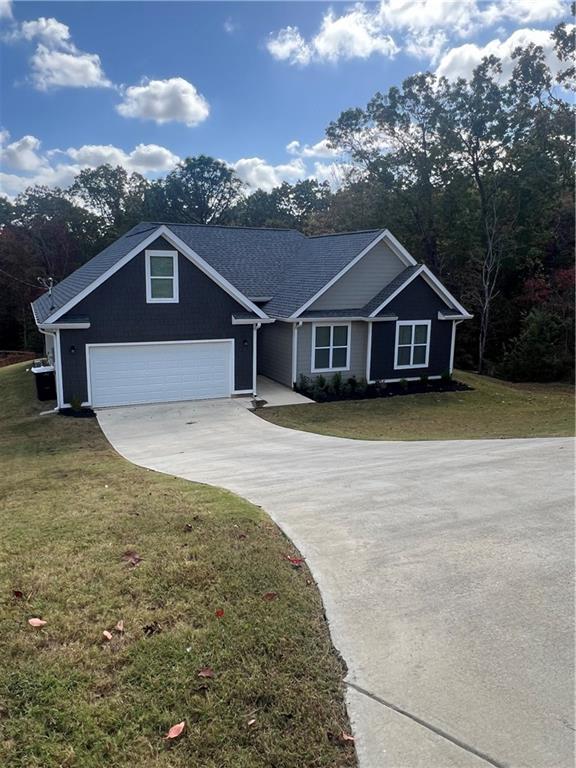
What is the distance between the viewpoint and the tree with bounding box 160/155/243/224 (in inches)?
2018

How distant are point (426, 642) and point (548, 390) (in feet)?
73.4

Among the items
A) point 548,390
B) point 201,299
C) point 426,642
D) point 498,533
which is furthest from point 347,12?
point 548,390

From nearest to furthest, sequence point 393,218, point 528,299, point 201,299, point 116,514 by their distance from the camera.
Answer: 1. point 116,514
2. point 201,299
3. point 528,299
4. point 393,218

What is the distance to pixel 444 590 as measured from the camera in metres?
4.94

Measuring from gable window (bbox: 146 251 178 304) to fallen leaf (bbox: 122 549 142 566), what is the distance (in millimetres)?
12308

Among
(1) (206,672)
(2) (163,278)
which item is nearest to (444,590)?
(1) (206,672)

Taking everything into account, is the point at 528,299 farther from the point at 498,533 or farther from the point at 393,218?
the point at 498,533

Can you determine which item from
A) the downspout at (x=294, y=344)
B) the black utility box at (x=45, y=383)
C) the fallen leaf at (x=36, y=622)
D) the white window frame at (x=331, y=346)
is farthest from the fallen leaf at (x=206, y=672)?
the white window frame at (x=331, y=346)

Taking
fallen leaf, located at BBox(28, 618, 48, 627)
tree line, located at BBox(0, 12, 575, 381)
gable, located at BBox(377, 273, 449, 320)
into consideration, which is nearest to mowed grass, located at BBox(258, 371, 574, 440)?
gable, located at BBox(377, 273, 449, 320)

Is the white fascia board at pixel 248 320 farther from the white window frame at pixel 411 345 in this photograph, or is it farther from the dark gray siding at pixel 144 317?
the white window frame at pixel 411 345

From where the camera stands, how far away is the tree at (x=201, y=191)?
168 feet

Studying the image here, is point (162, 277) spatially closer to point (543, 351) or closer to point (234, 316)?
point (234, 316)

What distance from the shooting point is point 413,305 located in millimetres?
21000

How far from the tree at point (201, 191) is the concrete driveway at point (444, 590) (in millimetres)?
45592
